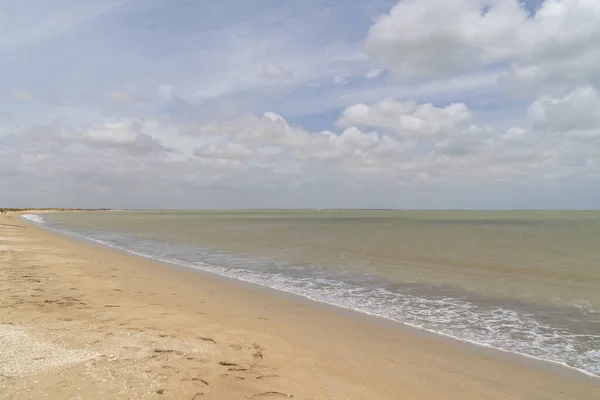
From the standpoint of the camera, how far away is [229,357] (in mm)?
6727

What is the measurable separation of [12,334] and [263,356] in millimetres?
4293

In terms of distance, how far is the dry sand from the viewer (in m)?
5.49

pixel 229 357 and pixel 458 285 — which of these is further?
pixel 458 285

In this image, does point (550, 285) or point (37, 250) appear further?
point (37, 250)

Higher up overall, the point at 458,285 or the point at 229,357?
the point at 229,357

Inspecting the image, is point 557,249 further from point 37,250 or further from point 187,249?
point 37,250

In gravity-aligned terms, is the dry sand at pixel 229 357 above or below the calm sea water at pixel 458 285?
above

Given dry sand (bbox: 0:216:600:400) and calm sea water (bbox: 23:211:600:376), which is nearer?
dry sand (bbox: 0:216:600:400)

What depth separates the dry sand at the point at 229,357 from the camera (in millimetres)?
5492

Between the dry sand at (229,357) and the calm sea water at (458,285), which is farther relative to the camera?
the calm sea water at (458,285)

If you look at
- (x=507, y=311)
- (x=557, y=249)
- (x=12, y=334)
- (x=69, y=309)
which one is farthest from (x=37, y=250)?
(x=557, y=249)

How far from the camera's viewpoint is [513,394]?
20.1 feet

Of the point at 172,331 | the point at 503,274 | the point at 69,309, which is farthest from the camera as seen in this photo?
the point at 503,274

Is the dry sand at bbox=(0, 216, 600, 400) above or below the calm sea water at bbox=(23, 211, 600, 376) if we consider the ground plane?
above
